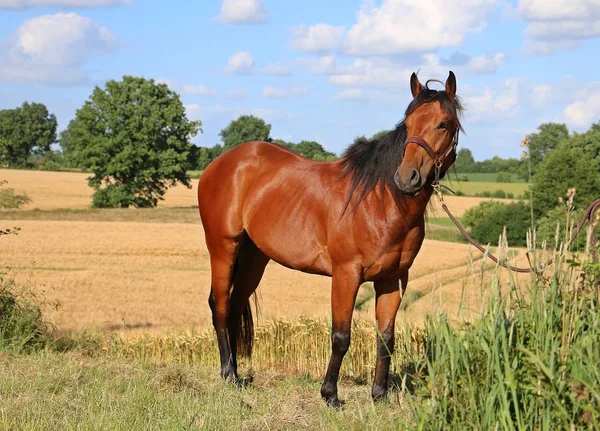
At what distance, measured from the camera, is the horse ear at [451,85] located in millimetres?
5543

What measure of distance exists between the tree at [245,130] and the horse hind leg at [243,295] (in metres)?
86.3

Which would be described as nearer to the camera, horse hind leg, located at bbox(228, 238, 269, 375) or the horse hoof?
the horse hoof

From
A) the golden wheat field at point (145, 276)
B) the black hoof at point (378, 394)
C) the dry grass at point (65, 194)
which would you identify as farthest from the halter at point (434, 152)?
the dry grass at point (65, 194)

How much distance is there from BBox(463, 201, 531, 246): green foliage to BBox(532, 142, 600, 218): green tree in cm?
130

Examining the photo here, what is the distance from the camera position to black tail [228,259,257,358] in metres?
7.70

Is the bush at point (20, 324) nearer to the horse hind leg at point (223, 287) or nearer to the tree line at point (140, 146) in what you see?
the horse hind leg at point (223, 287)

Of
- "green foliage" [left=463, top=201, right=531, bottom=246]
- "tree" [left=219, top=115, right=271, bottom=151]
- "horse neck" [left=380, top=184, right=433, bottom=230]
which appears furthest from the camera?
"tree" [left=219, top=115, right=271, bottom=151]

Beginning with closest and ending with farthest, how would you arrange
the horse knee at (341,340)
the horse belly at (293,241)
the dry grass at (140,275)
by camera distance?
1. the horse knee at (341,340)
2. the horse belly at (293,241)
3. the dry grass at (140,275)

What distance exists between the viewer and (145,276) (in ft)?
89.4

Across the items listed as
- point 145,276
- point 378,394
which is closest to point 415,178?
point 378,394

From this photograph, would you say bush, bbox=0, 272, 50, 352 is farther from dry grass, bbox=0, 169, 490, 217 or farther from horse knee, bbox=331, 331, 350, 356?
dry grass, bbox=0, 169, 490, 217

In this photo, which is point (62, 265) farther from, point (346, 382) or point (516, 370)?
point (516, 370)

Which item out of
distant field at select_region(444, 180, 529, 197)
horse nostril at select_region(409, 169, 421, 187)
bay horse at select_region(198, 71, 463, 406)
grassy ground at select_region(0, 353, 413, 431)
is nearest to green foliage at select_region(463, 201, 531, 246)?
distant field at select_region(444, 180, 529, 197)

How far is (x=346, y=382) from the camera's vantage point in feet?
24.1
